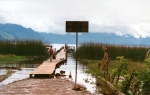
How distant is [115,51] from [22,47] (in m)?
11.1

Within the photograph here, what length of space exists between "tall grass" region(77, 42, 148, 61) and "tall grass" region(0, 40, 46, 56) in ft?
18.4

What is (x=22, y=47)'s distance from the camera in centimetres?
4425

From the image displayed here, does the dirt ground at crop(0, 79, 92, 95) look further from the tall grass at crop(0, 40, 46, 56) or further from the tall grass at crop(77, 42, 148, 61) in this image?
the tall grass at crop(0, 40, 46, 56)

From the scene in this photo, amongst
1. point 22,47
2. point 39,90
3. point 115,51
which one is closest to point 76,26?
point 39,90

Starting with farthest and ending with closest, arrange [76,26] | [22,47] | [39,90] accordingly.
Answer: [22,47] < [76,26] < [39,90]

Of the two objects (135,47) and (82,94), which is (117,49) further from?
(82,94)

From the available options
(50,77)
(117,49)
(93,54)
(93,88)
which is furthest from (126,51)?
(93,88)

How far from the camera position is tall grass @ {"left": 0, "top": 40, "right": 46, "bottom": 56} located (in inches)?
1716

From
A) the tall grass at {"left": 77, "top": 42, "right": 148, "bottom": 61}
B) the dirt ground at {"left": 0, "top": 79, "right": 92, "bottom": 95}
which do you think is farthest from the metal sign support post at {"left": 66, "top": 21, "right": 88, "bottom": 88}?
the tall grass at {"left": 77, "top": 42, "right": 148, "bottom": 61}

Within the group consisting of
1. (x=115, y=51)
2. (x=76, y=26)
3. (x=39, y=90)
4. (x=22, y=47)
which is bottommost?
(x=39, y=90)

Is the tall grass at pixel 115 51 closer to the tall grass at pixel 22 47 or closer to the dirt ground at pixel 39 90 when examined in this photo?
the tall grass at pixel 22 47

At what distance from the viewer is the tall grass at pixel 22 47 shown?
43.6m

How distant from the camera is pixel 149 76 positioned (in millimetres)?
11180

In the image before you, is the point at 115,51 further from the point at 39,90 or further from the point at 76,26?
the point at 39,90
